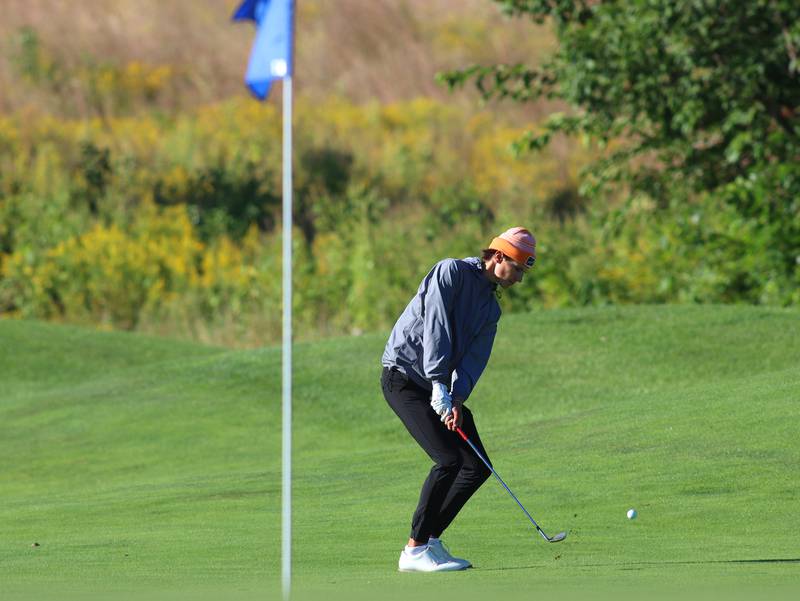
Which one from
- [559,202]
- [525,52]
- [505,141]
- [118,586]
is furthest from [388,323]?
[525,52]

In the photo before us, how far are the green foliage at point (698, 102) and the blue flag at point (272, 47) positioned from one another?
16.2 m

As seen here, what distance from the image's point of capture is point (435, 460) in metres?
8.45

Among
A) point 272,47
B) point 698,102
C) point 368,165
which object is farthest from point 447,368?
point 368,165

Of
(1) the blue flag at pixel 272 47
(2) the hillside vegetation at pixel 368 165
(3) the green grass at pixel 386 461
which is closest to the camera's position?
(1) the blue flag at pixel 272 47

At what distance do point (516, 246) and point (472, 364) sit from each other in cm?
68

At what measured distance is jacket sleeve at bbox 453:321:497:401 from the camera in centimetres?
831

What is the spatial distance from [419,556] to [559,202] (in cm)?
3460

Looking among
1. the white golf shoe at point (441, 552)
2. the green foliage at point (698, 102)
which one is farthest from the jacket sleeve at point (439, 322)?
the green foliage at point (698, 102)

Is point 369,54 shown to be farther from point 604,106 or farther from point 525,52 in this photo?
point 604,106

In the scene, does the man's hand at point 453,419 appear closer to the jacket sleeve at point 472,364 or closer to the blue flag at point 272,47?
the jacket sleeve at point 472,364

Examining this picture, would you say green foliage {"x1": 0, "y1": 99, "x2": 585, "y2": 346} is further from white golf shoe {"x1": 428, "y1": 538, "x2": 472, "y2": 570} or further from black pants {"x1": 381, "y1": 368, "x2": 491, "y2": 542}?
white golf shoe {"x1": 428, "y1": 538, "x2": 472, "y2": 570}

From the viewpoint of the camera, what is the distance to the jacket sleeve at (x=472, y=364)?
831 cm

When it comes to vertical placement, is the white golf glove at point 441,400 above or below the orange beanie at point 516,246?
below

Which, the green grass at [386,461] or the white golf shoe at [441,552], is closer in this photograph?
the white golf shoe at [441,552]
